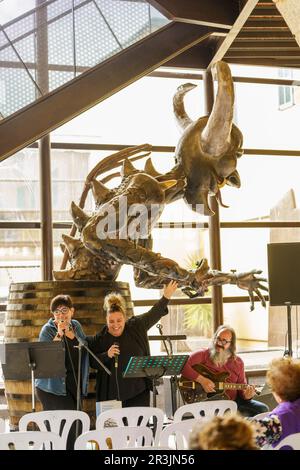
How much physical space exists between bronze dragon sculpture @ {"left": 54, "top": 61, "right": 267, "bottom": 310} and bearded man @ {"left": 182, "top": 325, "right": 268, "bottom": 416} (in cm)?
37

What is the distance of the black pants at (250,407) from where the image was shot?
6056 millimetres

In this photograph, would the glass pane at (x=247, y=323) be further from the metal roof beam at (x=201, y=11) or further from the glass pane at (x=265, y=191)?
the metal roof beam at (x=201, y=11)

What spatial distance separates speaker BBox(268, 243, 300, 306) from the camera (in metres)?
6.69

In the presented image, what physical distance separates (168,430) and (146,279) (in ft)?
8.32

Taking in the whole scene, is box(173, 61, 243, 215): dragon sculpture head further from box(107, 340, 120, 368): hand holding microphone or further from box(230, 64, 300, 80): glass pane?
box(230, 64, 300, 80): glass pane

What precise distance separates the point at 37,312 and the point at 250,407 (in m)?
1.90

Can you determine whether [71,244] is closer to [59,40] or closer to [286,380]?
[59,40]

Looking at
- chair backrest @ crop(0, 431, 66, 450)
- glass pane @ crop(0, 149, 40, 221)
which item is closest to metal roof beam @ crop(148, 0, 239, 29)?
glass pane @ crop(0, 149, 40, 221)

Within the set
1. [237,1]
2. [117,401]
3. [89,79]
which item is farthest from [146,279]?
[237,1]

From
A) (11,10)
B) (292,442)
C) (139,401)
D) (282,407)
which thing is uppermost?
(11,10)

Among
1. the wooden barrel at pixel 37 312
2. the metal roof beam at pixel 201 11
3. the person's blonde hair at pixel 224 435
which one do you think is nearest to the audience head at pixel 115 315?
the wooden barrel at pixel 37 312

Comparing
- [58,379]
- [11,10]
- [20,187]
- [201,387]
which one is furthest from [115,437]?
[20,187]

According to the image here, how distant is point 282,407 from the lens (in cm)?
350

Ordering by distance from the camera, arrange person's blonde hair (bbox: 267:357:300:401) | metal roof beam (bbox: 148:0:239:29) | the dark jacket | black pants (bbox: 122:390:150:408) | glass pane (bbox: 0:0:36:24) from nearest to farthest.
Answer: person's blonde hair (bbox: 267:357:300:401) < the dark jacket < black pants (bbox: 122:390:150:408) < glass pane (bbox: 0:0:36:24) < metal roof beam (bbox: 148:0:239:29)
